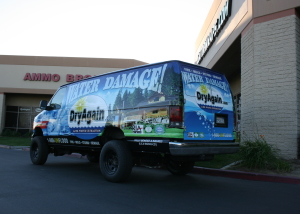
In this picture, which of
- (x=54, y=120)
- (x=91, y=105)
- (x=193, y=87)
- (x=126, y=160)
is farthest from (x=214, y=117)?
(x=54, y=120)

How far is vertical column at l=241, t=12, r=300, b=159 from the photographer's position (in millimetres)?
8992

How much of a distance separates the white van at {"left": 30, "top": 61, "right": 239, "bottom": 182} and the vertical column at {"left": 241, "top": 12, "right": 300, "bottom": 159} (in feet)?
10.9

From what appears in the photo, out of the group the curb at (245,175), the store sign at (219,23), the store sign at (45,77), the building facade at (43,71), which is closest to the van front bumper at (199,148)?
the curb at (245,175)

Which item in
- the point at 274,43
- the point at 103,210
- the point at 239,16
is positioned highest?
the point at 239,16

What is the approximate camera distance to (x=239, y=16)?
11.7m

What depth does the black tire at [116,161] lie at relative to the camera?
6.04 meters

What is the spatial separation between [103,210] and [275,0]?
8.81 metres

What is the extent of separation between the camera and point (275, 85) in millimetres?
9352

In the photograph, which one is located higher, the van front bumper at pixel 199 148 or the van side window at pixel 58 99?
the van side window at pixel 58 99

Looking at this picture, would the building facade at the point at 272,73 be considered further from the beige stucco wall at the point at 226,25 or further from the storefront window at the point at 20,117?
the storefront window at the point at 20,117

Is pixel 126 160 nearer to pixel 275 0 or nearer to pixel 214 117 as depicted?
pixel 214 117

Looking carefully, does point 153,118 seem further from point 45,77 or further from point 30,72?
point 30,72

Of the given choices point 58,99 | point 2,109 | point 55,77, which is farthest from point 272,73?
point 2,109

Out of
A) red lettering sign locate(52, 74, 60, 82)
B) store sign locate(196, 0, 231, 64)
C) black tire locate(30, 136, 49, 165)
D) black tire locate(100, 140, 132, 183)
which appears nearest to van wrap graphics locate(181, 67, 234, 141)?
black tire locate(100, 140, 132, 183)
